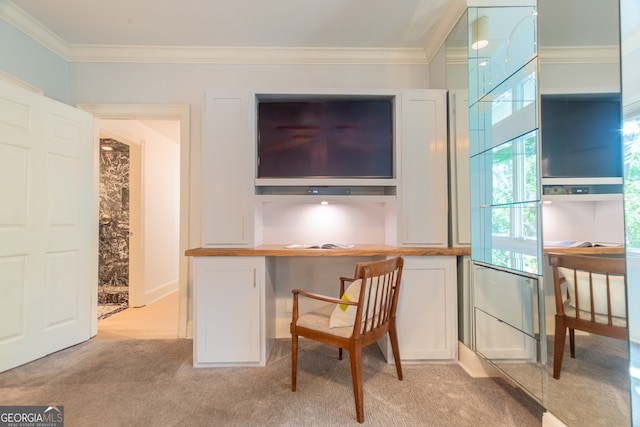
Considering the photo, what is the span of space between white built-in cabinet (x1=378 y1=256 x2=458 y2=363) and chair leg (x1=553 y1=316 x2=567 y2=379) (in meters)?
0.76

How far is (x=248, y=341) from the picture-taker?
209 cm

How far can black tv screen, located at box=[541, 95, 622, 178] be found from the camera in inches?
45.9

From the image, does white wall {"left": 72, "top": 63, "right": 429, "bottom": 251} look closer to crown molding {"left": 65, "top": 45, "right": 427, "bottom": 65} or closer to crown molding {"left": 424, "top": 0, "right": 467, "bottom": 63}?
crown molding {"left": 65, "top": 45, "right": 427, "bottom": 65}

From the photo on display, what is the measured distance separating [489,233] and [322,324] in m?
1.31

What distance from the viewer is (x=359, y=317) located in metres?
1.58

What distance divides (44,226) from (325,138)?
2.46 m

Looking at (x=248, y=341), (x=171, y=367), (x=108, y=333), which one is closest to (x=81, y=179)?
(x=108, y=333)

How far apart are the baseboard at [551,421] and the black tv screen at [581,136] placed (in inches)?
47.6

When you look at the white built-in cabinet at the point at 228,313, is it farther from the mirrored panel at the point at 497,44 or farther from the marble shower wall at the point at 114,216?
the marble shower wall at the point at 114,216

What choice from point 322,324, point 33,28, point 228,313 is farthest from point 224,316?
point 33,28

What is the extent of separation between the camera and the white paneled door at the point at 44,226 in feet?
6.91

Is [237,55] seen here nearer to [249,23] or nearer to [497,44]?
[249,23]

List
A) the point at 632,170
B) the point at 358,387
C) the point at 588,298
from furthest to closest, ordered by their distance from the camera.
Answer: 1. the point at 358,387
2. the point at 588,298
3. the point at 632,170

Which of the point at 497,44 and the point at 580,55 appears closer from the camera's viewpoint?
the point at 580,55
